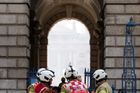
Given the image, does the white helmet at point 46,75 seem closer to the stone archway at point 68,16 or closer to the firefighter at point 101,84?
the firefighter at point 101,84

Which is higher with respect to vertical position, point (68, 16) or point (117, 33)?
point (68, 16)

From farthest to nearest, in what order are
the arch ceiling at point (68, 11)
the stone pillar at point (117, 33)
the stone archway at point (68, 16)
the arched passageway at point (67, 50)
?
1. the arched passageway at point (67, 50)
2. the stone archway at point (68, 16)
3. the arch ceiling at point (68, 11)
4. the stone pillar at point (117, 33)

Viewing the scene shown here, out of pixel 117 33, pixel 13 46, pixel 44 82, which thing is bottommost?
pixel 44 82

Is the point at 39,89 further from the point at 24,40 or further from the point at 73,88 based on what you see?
the point at 24,40

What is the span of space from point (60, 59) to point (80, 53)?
462 centimetres

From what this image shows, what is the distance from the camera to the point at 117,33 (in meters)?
21.1

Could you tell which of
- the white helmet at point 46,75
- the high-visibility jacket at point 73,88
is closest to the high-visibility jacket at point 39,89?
the white helmet at point 46,75

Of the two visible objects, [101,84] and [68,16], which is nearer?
[101,84]

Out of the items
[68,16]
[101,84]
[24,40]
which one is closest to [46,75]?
[101,84]

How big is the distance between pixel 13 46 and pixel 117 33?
13.0ft

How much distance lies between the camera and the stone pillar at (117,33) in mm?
20859

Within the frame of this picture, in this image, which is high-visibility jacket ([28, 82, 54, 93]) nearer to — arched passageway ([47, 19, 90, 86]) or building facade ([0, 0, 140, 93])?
building facade ([0, 0, 140, 93])

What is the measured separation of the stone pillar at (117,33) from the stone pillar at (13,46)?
10.2 ft

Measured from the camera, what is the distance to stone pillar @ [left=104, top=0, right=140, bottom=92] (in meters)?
20.9
